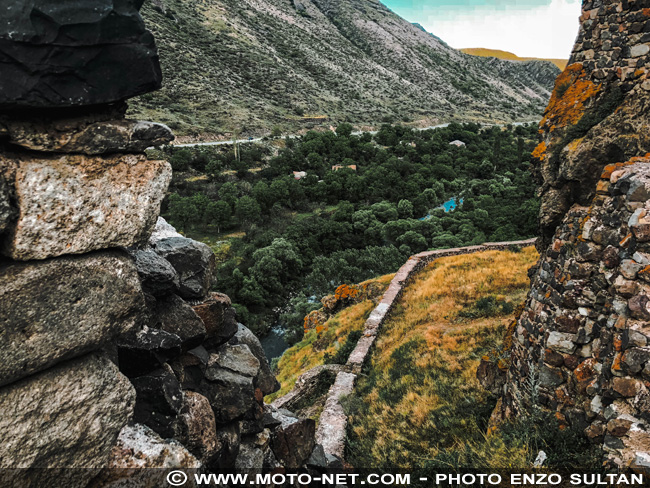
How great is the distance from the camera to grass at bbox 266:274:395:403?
12.9m

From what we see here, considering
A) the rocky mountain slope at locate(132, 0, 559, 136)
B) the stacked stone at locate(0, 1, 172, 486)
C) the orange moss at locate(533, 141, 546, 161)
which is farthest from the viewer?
the rocky mountain slope at locate(132, 0, 559, 136)

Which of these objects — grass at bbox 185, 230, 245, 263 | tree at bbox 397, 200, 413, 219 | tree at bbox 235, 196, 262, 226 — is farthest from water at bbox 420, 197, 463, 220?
grass at bbox 185, 230, 245, 263

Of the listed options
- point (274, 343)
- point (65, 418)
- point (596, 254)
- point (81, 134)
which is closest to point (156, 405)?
point (65, 418)

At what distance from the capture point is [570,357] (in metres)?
4.75

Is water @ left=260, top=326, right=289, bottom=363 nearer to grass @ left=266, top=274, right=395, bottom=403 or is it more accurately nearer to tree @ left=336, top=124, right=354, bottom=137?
grass @ left=266, top=274, right=395, bottom=403

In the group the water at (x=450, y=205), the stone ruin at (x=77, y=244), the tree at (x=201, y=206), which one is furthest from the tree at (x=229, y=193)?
the stone ruin at (x=77, y=244)

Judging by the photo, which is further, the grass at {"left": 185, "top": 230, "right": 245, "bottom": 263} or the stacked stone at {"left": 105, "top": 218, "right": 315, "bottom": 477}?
the grass at {"left": 185, "top": 230, "right": 245, "bottom": 263}

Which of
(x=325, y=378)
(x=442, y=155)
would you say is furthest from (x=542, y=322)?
(x=442, y=155)

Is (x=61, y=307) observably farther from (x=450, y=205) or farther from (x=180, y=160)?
(x=450, y=205)

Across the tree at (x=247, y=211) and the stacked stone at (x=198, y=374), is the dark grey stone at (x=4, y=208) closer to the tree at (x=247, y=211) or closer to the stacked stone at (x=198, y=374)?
the stacked stone at (x=198, y=374)

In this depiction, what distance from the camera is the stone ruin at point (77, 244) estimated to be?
7.28 ft

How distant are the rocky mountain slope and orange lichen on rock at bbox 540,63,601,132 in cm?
4504

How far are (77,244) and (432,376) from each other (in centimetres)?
769

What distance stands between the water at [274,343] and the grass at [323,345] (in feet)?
32.0
